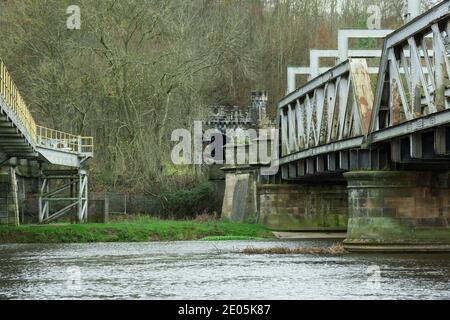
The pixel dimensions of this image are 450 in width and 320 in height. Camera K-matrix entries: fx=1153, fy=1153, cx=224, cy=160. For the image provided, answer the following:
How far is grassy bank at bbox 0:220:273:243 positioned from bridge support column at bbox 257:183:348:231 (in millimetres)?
1335

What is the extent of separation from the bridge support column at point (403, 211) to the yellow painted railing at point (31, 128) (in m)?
14.6

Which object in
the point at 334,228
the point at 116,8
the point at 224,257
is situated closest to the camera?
the point at 224,257

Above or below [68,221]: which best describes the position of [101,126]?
above

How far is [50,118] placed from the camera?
7556cm

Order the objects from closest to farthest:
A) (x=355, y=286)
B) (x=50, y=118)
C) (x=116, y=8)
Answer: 1. (x=355, y=286)
2. (x=116, y=8)
3. (x=50, y=118)

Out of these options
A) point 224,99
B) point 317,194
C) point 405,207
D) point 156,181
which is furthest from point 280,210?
point 224,99

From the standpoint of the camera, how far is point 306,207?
67.3 m

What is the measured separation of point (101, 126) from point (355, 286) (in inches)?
1947

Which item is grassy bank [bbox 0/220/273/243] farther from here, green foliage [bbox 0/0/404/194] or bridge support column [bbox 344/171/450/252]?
bridge support column [bbox 344/171/450/252]

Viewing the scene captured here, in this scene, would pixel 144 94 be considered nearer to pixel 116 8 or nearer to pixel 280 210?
pixel 116 8

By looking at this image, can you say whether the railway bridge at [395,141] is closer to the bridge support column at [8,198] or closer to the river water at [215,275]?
the river water at [215,275]

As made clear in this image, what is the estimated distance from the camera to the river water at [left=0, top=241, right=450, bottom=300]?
87.0ft

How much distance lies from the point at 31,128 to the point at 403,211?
24.2 m

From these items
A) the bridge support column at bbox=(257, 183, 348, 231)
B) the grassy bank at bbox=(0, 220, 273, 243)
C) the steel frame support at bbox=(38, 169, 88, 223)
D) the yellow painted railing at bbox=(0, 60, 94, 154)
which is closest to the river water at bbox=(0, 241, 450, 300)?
the yellow painted railing at bbox=(0, 60, 94, 154)
